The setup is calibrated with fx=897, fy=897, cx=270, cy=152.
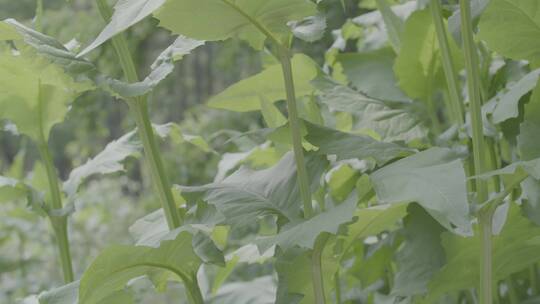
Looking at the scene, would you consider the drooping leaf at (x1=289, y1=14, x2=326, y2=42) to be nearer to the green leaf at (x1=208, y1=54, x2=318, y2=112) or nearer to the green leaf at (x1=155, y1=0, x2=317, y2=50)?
the green leaf at (x1=155, y1=0, x2=317, y2=50)

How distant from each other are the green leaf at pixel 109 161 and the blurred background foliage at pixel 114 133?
3.6 inches

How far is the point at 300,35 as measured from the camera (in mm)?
1071

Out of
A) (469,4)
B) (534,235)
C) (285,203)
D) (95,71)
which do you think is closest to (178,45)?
(95,71)

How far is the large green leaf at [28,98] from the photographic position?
1300 millimetres

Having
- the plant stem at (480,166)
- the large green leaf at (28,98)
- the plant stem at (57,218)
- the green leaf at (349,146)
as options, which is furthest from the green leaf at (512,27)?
the plant stem at (57,218)

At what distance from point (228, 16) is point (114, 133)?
13766 millimetres

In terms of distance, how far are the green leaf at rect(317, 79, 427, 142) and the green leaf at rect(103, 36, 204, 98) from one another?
24cm

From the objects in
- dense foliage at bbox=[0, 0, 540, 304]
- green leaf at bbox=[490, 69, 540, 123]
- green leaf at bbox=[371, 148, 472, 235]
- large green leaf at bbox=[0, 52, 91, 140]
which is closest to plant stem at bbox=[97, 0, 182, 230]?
dense foliage at bbox=[0, 0, 540, 304]

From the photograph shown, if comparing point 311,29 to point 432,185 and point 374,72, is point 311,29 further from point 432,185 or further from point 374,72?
point 374,72

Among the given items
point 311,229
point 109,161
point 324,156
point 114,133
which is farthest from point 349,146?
point 114,133

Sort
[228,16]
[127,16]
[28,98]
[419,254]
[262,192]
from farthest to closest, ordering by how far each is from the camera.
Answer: [28,98]
[419,254]
[262,192]
[228,16]
[127,16]

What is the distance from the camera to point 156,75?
1.10 metres

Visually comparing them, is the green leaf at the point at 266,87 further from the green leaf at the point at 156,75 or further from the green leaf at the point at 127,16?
the green leaf at the point at 127,16

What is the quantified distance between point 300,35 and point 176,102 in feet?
35.1
